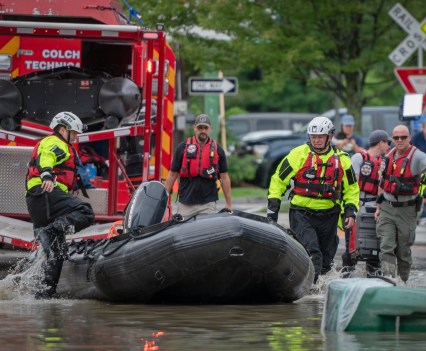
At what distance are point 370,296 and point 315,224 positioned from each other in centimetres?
342

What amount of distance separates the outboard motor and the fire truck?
76.9 inches

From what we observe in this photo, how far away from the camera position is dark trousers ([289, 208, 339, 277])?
44.7 feet

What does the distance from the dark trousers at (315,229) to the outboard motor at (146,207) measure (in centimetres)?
124

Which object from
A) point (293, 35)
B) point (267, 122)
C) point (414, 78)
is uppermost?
point (293, 35)

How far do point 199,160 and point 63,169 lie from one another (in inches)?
96.8

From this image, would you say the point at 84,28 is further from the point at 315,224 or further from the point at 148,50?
the point at 315,224

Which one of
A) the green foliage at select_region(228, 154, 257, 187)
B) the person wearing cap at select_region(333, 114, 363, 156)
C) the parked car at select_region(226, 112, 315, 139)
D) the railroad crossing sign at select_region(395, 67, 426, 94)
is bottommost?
the green foliage at select_region(228, 154, 257, 187)

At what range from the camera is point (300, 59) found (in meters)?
26.2

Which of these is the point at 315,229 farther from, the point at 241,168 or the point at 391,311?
the point at 241,168

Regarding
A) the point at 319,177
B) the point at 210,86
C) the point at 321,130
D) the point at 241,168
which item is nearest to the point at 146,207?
the point at 319,177

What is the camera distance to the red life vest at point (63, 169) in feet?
44.2

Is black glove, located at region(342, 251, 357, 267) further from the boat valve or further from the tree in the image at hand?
the tree

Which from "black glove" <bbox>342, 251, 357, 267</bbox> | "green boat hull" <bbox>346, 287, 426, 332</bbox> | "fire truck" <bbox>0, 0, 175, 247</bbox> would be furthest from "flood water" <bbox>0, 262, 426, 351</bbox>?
"fire truck" <bbox>0, 0, 175, 247</bbox>

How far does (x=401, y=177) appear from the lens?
1439 cm
